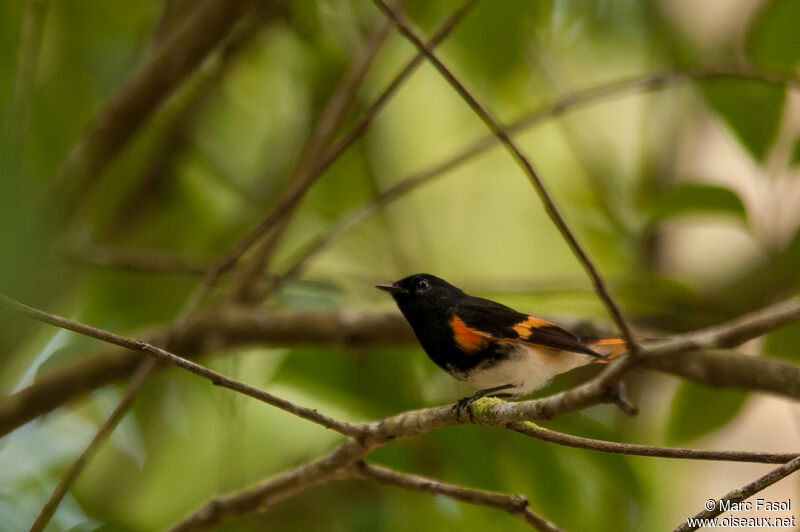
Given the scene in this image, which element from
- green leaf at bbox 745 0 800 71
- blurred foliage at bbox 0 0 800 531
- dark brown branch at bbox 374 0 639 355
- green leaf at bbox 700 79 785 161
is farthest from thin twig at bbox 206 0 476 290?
green leaf at bbox 745 0 800 71

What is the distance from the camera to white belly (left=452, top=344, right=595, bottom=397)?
251 cm

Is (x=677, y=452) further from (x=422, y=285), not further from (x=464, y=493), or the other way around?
(x=422, y=285)

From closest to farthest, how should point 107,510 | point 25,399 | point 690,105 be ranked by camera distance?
point 25,399 → point 107,510 → point 690,105

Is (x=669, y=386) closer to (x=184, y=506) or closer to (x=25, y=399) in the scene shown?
(x=184, y=506)

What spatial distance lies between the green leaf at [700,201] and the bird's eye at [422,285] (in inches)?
45.3

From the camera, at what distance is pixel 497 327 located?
2.54 metres

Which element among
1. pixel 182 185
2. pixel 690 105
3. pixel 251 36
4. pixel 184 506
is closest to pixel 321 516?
pixel 184 506

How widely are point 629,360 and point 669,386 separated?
3879 millimetres

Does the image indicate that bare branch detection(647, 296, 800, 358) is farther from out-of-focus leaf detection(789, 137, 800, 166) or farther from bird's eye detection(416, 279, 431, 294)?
out-of-focus leaf detection(789, 137, 800, 166)

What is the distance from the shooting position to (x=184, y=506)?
384 cm

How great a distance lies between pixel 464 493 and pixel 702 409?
4.67 feet

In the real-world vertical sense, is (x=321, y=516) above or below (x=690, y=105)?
below

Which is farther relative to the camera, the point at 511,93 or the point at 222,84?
the point at 511,93

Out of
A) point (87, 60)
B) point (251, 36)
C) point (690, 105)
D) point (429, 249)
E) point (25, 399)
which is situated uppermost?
point (690, 105)
